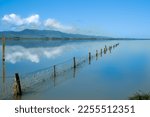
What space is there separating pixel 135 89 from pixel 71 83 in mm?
3573

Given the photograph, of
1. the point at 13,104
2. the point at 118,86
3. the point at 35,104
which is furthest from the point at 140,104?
the point at 118,86

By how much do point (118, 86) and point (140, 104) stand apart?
8.65m

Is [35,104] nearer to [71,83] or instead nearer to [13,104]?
[13,104]

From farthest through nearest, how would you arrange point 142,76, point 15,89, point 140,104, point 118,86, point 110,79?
point 142,76 < point 110,79 < point 118,86 < point 15,89 < point 140,104

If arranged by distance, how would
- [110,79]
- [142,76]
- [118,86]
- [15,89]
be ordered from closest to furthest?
[15,89] < [118,86] < [110,79] < [142,76]

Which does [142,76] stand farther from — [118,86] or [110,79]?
[118,86]

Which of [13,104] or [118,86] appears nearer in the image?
[13,104]

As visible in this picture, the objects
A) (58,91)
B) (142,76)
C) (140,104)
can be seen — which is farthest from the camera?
(142,76)

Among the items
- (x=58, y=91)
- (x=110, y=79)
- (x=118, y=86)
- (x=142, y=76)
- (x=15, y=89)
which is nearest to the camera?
(x=15, y=89)

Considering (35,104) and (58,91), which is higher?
(35,104)

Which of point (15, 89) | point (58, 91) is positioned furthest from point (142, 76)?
point (15, 89)

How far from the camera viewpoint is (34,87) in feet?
50.4

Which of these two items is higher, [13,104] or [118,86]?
[13,104]

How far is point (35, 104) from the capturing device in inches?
287
